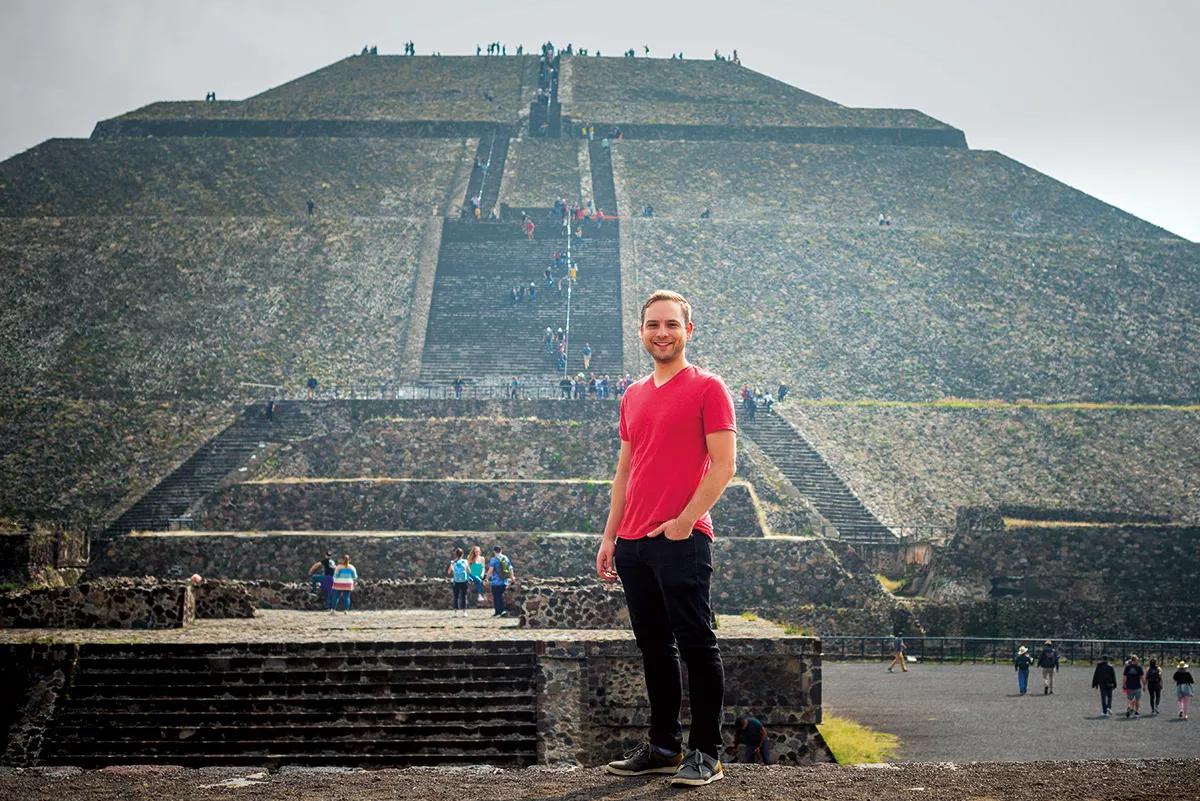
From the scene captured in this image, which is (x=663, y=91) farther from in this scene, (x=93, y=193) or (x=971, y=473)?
(x=971, y=473)

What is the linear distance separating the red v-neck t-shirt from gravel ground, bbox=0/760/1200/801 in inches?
47.1

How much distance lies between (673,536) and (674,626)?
43cm

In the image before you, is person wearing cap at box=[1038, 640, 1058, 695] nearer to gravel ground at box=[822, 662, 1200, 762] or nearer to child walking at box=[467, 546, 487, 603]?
gravel ground at box=[822, 662, 1200, 762]

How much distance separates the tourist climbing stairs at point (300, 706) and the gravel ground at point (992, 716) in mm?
4290

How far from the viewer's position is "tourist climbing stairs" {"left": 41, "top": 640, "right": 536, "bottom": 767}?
46.6 feet

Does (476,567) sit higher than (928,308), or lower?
lower

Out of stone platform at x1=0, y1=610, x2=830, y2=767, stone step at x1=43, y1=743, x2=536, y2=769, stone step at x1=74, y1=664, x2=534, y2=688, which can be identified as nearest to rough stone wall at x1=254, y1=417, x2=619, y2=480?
stone platform at x1=0, y1=610, x2=830, y2=767

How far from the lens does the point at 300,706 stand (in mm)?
14914

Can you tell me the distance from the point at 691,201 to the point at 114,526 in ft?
94.1

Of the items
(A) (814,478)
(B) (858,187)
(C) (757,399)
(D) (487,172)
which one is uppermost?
(D) (487,172)

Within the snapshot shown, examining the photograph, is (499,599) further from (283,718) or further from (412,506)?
(283,718)

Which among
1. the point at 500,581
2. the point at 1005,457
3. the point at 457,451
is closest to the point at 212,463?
the point at 457,451

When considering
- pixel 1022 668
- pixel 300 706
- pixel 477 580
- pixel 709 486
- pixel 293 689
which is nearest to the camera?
pixel 709 486

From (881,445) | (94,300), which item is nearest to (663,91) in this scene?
(94,300)
